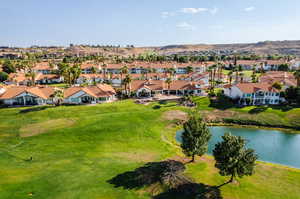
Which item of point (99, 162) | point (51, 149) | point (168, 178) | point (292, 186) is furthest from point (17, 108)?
point (292, 186)

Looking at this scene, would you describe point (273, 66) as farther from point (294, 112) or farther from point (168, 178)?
point (168, 178)

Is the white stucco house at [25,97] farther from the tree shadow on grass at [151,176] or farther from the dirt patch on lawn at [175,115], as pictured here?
the tree shadow on grass at [151,176]

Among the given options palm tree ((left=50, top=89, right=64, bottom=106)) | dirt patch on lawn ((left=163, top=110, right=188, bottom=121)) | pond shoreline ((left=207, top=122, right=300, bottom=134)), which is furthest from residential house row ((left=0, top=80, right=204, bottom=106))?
pond shoreline ((left=207, top=122, right=300, bottom=134))

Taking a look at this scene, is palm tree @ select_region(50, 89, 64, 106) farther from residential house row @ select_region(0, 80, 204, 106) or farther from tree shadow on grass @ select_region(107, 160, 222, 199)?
tree shadow on grass @ select_region(107, 160, 222, 199)

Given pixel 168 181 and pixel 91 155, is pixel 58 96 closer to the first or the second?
pixel 91 155

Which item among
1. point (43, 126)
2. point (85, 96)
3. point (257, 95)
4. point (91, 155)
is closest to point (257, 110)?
point (257, 95)

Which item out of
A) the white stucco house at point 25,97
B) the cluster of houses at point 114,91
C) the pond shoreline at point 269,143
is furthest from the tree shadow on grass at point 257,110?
the white stucco house at point 25,97
